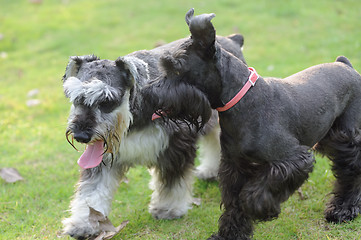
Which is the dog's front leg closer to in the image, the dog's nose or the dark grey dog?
the dog's nose

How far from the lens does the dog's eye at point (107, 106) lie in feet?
13.4

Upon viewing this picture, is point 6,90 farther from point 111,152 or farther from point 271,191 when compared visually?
point 271,191

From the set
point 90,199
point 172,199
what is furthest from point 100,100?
point 172,199

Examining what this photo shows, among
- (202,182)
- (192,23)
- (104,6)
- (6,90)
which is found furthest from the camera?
(104,6)

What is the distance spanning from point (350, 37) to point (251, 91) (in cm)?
752

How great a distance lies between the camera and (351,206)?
456 centimetres

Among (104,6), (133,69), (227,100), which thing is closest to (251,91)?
A: (227,100)

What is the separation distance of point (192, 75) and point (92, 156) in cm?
143

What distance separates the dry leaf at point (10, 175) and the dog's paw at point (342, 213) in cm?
396

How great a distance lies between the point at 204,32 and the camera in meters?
3.33

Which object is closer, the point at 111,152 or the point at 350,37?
the point at 111,152

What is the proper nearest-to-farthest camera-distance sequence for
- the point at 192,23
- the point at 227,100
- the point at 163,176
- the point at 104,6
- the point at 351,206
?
1. the point at 192,23
2. the point at 227,100
3. the point at 351,206
4. the point at 163,176
5. the point at 104,6

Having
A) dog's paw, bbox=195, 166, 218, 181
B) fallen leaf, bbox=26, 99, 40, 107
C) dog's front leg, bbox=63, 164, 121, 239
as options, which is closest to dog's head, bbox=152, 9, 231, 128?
dog's front leg, bbox=63, 164, 121, 239

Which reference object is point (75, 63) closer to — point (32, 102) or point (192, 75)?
point (192, 75)
